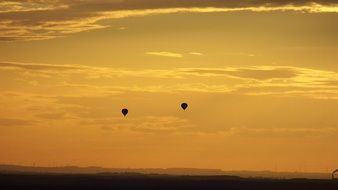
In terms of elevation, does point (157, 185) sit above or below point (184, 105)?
below

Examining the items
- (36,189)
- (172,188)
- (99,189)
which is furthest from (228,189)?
(36,189)

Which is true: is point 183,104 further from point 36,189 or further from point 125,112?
point 36,189

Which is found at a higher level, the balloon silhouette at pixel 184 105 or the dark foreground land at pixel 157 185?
the balloon silhouette at pixel 184 105

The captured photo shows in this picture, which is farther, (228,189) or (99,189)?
(228,189)

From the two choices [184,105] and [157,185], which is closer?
[157,185]

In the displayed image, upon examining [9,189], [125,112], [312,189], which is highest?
[125,112]

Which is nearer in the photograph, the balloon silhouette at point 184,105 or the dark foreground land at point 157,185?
the dark foreground land at point 157,185

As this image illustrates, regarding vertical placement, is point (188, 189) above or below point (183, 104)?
below

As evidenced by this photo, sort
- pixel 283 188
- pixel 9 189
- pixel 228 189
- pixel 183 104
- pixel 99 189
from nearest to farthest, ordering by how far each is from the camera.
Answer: pixel 9 189 < pixel 99 189 < pixel 228 189 < pixel 283 188 < pixel 183 104

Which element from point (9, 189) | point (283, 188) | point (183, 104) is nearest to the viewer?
point (9, 189)

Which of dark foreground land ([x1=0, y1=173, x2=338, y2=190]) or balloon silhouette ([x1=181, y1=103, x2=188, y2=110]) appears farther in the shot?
balloon silhouette ([x1=181, y1=103, x2=188, y2=110])

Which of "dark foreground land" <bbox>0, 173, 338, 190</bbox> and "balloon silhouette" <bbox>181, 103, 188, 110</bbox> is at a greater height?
"balloon silhouette" <bbox>181, 103, 188, 110</bbox>
